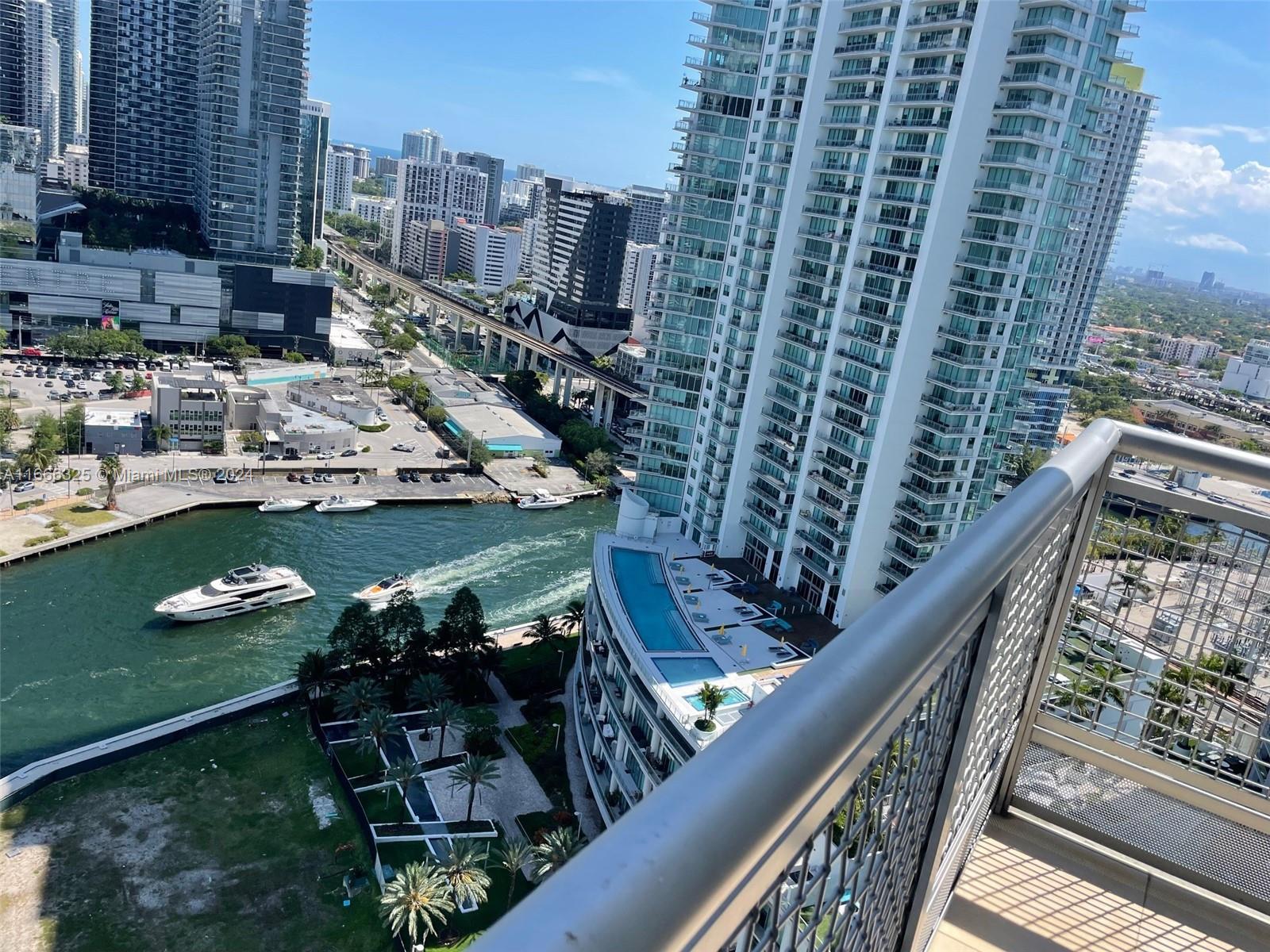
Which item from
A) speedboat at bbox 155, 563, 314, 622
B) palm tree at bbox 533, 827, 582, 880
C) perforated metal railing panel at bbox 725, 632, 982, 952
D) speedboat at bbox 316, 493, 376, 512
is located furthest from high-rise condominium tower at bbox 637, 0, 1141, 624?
perforated metal railing panel at bbox 725, 632, 982, 952

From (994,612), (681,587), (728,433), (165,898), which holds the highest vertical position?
(994,612)

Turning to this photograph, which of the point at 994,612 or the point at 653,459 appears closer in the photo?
the point at 994,612

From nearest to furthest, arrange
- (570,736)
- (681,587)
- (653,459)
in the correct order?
(570,736), (681,587), (653,459)

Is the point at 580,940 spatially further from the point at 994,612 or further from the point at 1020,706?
the point at 1020,706

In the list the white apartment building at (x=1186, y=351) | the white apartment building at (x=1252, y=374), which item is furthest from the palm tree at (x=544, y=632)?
the white apartment building at (x=1186, y=351)

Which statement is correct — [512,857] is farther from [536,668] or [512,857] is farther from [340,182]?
[340,182]

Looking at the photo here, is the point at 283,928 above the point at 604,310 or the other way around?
the other way around

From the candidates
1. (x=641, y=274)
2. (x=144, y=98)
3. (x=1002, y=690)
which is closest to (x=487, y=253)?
(x=641, y=274)

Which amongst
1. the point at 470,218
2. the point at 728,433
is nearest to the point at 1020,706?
the point at 728,433
